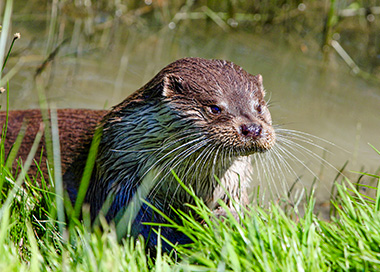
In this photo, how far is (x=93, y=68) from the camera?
20.0 ft

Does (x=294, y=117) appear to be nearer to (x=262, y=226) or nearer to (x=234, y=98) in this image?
(x=234, y=98)

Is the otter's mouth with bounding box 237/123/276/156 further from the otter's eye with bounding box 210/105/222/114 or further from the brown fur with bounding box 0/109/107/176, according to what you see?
the brown fur with bounding box 0/109/107/176

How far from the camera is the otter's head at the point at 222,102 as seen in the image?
2764mm

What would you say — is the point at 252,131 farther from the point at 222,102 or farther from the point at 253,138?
the point at 222,102

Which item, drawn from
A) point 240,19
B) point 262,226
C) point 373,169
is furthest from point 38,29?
point 262,226

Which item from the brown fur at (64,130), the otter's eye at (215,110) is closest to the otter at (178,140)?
the otter's eye at (215,110)

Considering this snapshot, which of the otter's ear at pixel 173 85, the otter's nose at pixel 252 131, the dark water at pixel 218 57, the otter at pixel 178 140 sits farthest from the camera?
the dark water at pixel 218 57

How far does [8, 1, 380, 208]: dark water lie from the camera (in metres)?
5.36

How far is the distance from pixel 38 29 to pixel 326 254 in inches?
198

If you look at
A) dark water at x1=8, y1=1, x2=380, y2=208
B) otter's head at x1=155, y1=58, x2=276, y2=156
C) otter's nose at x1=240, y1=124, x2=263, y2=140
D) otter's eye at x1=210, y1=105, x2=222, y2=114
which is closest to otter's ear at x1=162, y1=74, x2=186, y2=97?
otter's head at x1=155, y1=58, x2=276, y2=156

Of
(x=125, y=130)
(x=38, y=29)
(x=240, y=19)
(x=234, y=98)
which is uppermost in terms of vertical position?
(x=240, y=19)

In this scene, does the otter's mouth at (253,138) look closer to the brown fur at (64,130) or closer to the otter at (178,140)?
the otter at (178,140)

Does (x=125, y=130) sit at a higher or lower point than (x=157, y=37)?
lower

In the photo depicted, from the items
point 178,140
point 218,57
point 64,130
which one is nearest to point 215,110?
point 178,140
